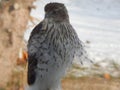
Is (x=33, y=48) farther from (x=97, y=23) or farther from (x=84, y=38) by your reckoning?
(x=97, y=23)

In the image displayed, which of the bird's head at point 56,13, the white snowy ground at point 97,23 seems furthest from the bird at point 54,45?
the white snowy ground at point 97,23

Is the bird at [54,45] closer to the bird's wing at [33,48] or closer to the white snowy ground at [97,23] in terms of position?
the bird's wing at [33,48]

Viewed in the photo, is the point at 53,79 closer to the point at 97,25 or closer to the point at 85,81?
the point at 85,81

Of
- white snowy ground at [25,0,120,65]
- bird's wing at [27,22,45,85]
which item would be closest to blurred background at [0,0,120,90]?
white snowy ground at [25,0,120,65]

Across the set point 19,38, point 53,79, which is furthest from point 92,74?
point 53,79

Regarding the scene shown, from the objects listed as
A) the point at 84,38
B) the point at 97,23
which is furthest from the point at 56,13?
the point at 97,23

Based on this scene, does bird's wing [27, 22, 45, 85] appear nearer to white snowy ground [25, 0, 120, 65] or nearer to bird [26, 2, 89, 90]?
bird [26, 2, 89, 90]
